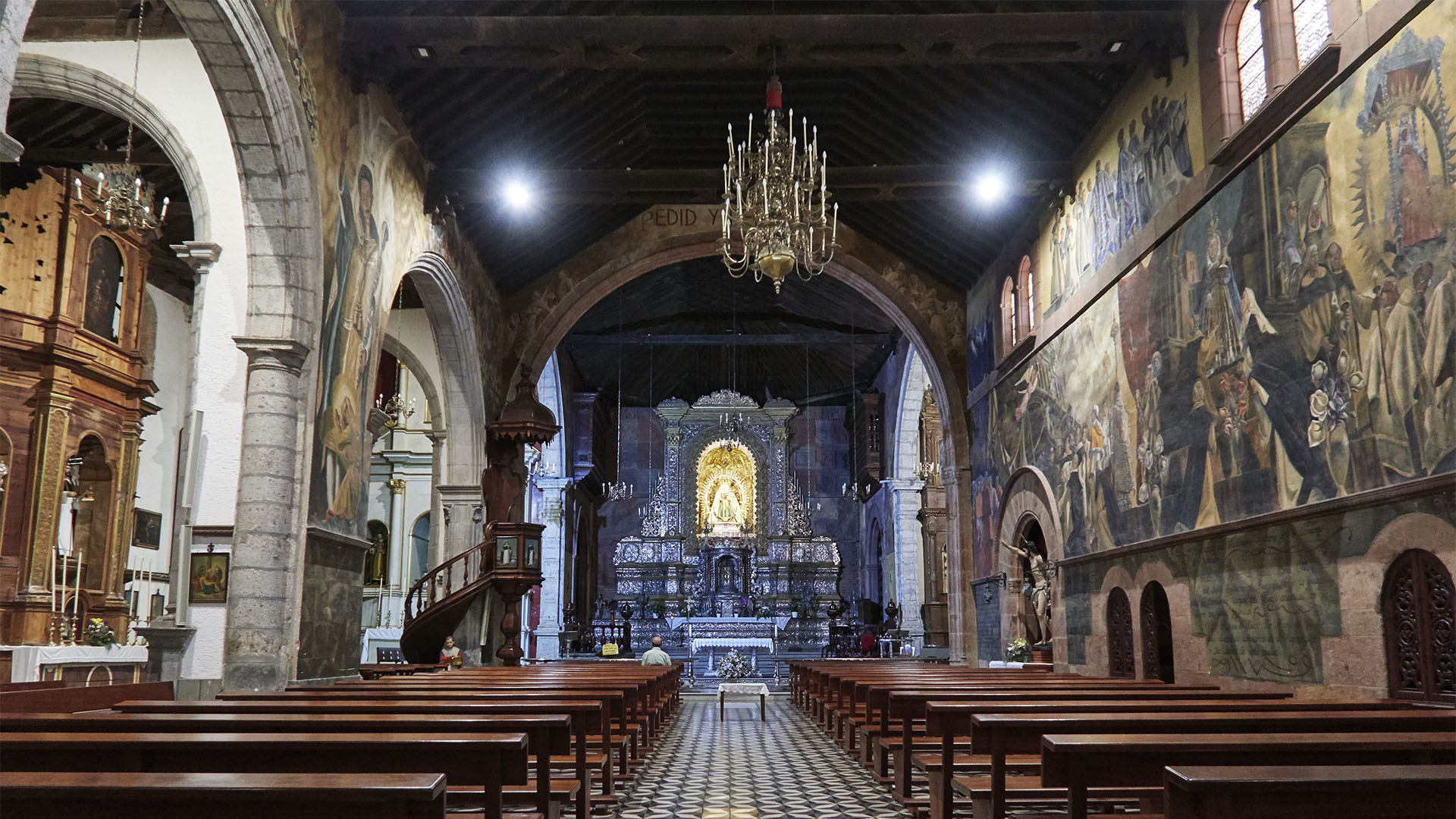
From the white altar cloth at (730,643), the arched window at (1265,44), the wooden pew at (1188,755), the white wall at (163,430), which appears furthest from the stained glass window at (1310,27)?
the white altar cloth at (730,643)

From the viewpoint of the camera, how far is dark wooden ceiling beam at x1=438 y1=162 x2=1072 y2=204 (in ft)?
42.3

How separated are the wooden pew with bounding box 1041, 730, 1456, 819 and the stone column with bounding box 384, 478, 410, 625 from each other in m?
19.5

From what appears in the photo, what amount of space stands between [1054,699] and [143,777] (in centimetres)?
448

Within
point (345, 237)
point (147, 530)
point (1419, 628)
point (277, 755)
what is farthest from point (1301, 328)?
point (147, 530)

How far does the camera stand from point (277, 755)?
357cm

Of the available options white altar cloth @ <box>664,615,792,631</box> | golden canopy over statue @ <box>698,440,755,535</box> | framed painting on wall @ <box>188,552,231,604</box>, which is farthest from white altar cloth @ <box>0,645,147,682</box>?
golden canopy over statue @ <box>698,440,755,535</box>

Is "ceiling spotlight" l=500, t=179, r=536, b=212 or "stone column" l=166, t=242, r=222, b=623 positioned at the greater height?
"ceiling spotlight" l=500, t=179, r=536, b=212

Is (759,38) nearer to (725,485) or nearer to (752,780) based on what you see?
(752,780)

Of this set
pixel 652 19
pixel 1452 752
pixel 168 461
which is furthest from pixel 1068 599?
pixel 168 461

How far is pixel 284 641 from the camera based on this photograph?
27.5 feet

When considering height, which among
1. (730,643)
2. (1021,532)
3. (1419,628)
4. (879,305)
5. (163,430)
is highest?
(879,305)

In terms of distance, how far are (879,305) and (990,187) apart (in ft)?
14.9

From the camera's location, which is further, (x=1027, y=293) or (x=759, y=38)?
(x=1027, y=293)

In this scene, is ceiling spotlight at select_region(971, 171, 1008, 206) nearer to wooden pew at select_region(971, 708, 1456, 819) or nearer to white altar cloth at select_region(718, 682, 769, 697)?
white altar cloth at select_region(718, 682, 769, 697)
